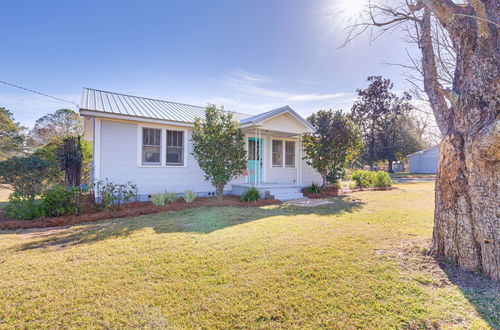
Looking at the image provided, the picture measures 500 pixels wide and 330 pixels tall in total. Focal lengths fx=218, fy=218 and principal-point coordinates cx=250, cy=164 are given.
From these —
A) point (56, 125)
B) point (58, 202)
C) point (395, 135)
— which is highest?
point (56, 125)

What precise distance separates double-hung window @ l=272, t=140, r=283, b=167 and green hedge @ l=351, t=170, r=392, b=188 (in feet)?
17.7

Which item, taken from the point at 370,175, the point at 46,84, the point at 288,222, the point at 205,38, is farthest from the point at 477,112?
the point at 46,84

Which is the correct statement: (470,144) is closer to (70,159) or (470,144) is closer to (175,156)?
(175,156)

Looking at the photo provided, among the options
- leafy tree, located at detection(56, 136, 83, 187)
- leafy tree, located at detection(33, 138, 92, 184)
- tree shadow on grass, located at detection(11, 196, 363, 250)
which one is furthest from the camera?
leafy tree, located at detection(56, 136, 83, 187)

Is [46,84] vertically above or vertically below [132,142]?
above

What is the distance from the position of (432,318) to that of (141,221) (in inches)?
239

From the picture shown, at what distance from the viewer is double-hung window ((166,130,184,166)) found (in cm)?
925

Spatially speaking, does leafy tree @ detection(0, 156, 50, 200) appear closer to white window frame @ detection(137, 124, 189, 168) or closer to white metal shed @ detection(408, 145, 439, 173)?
white window frame @ detection(137, 124, 189, 168)

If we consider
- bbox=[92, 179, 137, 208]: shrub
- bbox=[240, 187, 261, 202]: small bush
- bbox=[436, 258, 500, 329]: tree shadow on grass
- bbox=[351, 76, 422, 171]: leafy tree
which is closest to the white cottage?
bbox=[92, 179, 137, 208]: shrub

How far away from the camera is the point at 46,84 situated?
47.3ft

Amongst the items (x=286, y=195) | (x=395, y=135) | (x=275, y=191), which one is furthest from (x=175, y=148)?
(x=395, y=135)

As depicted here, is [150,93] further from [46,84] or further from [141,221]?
[141,221]

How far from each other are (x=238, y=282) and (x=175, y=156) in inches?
298

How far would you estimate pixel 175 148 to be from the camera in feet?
30.8
